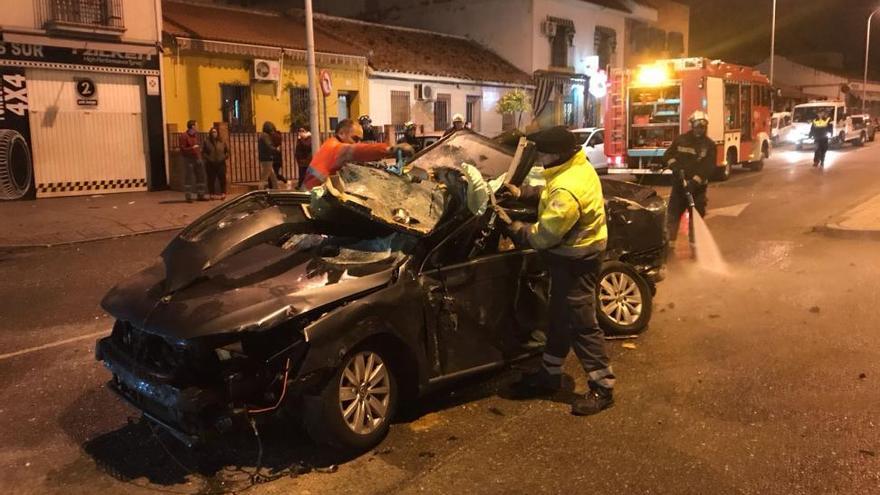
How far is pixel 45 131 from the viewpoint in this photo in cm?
Answer: 1603

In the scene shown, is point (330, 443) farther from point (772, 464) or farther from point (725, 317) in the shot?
point (725, 317)

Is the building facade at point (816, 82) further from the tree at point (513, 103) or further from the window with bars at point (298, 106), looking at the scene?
the window with bars at point (298, 106)

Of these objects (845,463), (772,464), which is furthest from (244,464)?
(845,463)

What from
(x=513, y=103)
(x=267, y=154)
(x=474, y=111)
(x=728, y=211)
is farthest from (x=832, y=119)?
(x=267, y=154)

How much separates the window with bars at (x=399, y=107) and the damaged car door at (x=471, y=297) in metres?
20.2

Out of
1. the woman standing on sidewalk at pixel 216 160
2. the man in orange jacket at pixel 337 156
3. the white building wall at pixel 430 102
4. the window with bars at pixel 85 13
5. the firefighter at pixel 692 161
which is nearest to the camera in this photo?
the man in orange jacket at pixel 337 156

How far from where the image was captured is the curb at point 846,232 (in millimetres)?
10172

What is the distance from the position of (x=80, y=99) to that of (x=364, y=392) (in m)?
15.2

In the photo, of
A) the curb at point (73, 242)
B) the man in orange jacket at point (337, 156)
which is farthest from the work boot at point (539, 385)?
the curb at point (73, 242)

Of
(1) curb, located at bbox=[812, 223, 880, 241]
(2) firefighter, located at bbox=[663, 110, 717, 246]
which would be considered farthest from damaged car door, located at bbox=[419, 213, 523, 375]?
(1) curb, located at bbox=[812, 223, 880, 241]

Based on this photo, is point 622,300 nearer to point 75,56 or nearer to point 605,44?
point 75,56

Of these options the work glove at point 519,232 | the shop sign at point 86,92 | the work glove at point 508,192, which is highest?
the shop sign at point 86,92

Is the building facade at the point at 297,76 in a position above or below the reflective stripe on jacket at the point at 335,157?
above

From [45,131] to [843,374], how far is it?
52.9ft
